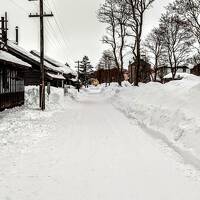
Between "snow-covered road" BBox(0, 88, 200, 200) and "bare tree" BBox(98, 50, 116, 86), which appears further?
"bare tree" BBox(98, 50, 116, 86)

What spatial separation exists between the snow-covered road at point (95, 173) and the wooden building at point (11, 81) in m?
9.48

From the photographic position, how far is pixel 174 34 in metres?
51.9

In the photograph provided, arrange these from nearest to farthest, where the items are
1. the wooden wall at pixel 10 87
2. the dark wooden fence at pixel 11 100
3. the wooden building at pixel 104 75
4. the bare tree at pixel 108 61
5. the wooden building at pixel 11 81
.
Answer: the wooden building at pixel 11 81 < the dark wooden fence at pixel 11 100 < the wooden wall at pixel 10 87 < the bare tree at pixel 108 61 < the wooden building at pixel 104 75

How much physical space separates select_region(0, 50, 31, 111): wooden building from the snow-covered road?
9478 millimetres

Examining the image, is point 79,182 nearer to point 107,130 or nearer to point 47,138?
point 47,138

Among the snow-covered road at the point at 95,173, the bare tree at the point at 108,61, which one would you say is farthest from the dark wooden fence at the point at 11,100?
the bare tree at the point at 108,61

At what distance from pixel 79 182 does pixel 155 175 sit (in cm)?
158

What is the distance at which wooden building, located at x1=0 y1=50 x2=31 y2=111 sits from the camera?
2022 cm

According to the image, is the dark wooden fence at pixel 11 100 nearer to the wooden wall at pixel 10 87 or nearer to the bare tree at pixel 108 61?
the wooden wall at pixel 10 87

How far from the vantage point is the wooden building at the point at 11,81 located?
20.2 metres

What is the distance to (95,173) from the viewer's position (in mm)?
6969

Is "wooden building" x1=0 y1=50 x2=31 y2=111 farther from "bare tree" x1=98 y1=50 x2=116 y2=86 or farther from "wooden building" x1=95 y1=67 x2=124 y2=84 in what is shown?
"wooden building" x1=95 y1=67 x2=124 y2=84

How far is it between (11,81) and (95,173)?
18356 millimetres

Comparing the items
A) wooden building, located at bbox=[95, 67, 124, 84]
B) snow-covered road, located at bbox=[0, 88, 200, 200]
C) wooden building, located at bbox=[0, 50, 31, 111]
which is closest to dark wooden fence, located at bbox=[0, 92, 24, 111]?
wooden building, located at bbox=[0, 50, 31, 111]
